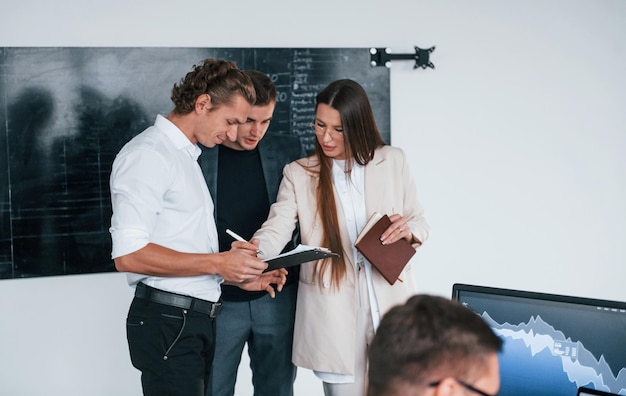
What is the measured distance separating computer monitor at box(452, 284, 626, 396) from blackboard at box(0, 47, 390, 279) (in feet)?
8.11

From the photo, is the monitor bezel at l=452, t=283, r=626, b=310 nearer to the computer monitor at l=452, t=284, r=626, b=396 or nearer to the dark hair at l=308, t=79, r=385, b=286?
the computer monitor at l=452, t=284, r=626, b=396

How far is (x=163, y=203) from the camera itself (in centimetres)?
226

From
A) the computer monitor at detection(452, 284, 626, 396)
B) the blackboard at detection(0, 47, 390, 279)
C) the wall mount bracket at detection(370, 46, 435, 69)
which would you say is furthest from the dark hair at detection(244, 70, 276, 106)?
the wall mount bracket at detection(370, 46, 435, 69)

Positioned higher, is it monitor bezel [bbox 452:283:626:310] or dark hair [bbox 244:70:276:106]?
dark hair [bbox 244:70:276:106]

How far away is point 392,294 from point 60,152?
1887mm

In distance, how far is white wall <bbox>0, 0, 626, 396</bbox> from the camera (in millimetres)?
3830

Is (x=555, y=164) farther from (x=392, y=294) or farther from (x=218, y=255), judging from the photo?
(x=218, y=255)

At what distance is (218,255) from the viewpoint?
2.27m

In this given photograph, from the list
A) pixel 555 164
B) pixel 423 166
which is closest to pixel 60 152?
pixel 423 166

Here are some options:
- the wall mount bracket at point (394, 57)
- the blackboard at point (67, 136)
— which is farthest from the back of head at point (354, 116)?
the wall mount bracket at point (394, 57)

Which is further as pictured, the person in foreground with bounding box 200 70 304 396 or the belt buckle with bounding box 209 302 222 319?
Answer: the person in foreground with bounding box 200 70 304 396

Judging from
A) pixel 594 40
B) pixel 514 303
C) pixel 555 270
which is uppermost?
pixel 594 40

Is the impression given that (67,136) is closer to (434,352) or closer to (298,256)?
(298,256)

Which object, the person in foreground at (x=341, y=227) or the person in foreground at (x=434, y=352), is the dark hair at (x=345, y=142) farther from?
the person in foreground at (x=434, y=352)
